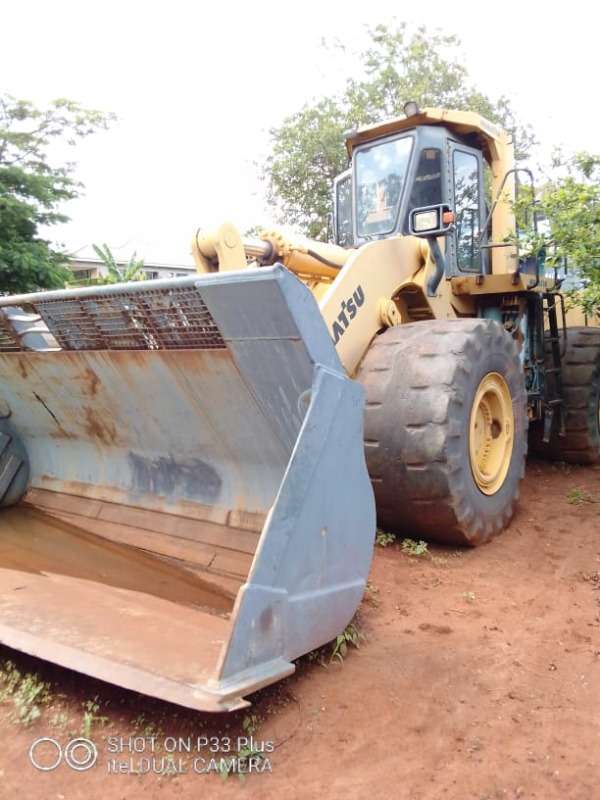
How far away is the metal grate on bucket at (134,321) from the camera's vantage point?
2.90m

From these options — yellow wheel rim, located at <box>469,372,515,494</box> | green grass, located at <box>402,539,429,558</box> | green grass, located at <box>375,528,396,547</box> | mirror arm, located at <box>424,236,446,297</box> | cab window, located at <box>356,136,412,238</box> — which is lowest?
green grass, located at <box>402,539,429,558</box>

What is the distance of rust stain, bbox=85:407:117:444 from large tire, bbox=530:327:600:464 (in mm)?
4043

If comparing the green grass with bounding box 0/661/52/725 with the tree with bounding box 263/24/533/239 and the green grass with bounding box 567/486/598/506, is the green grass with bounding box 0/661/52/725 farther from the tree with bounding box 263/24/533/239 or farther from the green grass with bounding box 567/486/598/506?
the tree with bounding box 263/24/533/239

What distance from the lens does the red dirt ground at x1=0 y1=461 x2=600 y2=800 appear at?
210 cm

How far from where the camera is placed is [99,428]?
13.0 feet

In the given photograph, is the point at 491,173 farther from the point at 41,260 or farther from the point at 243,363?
the point at 41,260

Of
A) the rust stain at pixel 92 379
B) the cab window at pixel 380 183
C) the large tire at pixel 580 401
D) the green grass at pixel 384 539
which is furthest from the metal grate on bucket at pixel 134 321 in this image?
the large tire at pixel 580 401

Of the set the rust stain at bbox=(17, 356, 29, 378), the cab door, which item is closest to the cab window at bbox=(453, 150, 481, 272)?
the cab door

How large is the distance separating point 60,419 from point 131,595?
1477 millimetres

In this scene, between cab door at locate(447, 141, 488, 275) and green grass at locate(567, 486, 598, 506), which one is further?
green grass at locate(567, 486, 598, 506)

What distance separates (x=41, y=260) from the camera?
13992 mm

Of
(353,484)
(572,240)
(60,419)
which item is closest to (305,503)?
(353,484)

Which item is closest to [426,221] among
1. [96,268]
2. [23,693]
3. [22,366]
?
[22,366]

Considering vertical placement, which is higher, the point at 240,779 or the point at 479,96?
the point at 479,96
